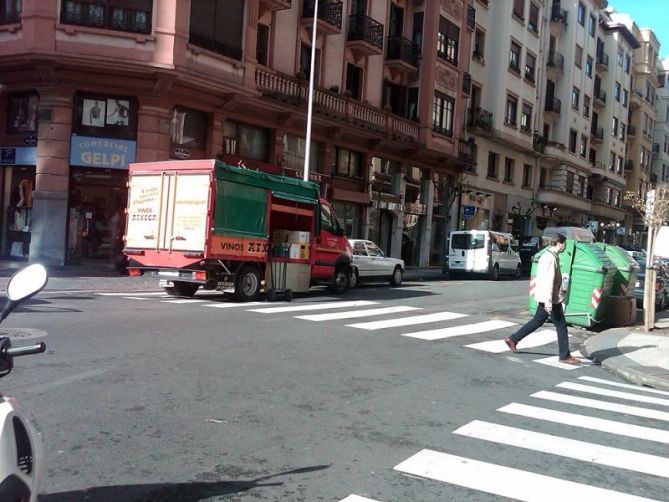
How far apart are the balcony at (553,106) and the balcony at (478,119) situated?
1038 centimetres

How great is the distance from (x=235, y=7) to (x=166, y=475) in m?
20.4

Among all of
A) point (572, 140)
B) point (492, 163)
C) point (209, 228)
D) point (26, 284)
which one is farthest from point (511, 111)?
point (26, 284)

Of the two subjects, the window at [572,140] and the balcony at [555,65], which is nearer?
the balcony at [555,65]

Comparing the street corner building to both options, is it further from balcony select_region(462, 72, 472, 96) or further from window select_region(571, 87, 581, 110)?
balcony select_region(462, 72, 472, 96)

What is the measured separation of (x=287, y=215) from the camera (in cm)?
1702

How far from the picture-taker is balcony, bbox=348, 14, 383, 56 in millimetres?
28469

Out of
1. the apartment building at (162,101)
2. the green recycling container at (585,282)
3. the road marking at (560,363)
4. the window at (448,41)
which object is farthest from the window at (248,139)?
the road marking at (560,363)

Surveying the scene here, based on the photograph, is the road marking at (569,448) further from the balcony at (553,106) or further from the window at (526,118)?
the balcony at (553,106)

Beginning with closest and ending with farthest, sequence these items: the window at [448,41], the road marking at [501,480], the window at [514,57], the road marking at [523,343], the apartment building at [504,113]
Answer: the road marking at [501,480], the road marking at [523,343], the window at [448,41], the apartment building at [504,113], the window at [514,57]

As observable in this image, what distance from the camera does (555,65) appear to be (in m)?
47.3

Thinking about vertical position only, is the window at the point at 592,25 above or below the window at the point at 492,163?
above

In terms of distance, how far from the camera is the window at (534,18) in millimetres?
44156

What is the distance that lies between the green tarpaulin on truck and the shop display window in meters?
7.04

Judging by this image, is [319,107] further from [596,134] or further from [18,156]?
[596,134]
